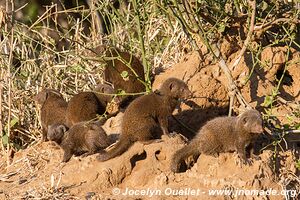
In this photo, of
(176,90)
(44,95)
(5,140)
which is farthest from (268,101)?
(5,140)

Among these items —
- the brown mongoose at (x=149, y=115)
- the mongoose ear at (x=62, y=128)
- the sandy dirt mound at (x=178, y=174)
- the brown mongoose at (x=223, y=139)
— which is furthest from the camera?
the mongoose ear at (x=62, y=128)

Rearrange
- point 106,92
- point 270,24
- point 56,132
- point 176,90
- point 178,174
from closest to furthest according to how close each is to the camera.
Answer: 1. point 178,174
2. point 176,90
3. point 270,24
4. point 56,132
5. point 106,92

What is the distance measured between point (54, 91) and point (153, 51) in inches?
55.1

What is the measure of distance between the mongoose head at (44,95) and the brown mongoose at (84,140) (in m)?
1.00

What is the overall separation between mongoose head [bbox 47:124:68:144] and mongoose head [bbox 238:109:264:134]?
6.87 ft

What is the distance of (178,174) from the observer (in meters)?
8.23

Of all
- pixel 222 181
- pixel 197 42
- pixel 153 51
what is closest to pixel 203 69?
pixel 197 42

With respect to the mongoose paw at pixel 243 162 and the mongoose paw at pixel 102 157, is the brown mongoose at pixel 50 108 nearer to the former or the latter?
the mongoose paw at pixel 102 157

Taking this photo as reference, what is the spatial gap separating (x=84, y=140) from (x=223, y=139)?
1.49 m

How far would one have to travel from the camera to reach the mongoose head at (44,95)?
9.95 m

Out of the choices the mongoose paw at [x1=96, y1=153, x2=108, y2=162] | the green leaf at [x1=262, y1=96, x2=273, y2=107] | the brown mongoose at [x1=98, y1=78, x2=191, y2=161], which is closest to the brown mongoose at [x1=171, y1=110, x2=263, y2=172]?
the green leaf at [x1=262, y1=96, x2=273, y2=107]

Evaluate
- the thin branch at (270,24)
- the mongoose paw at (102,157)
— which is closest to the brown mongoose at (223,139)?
the mongoose paw at (102,157)

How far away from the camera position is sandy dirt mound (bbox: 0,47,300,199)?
26.4 ft

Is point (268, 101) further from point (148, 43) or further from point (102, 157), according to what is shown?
point (148, 43)
